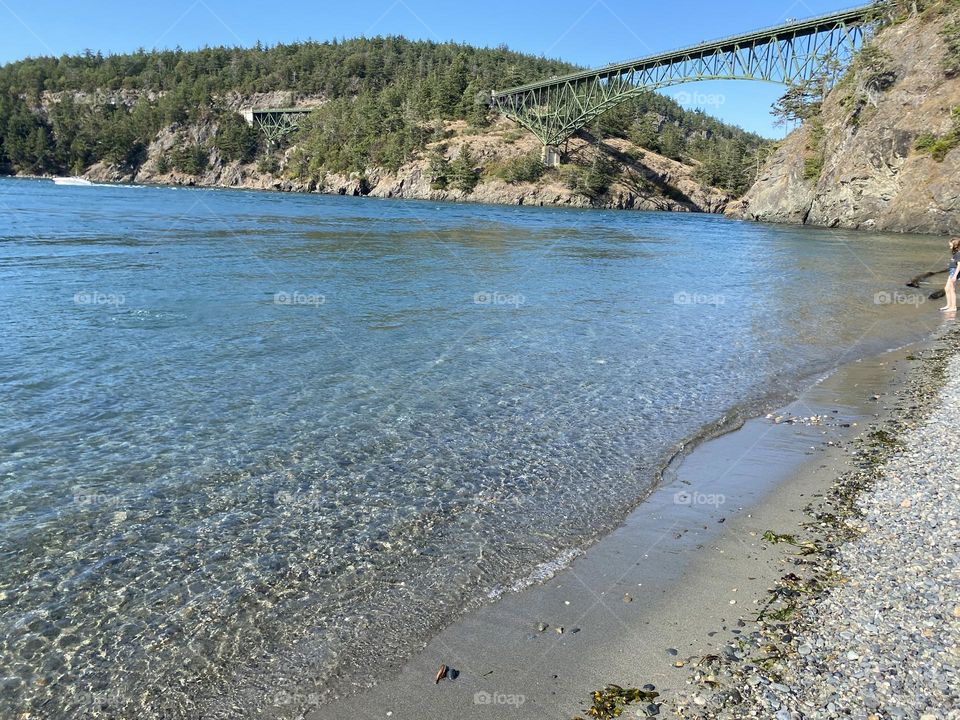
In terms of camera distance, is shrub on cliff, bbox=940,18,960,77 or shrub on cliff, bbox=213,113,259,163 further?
shrub on cliff, bbox=213,113,259,163

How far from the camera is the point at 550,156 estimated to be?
123m

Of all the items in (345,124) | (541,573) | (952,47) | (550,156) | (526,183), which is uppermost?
(345,124)

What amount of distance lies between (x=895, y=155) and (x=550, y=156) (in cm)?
7411

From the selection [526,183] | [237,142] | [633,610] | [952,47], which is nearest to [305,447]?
[633,610]

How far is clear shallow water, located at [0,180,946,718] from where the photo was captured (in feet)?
15.5

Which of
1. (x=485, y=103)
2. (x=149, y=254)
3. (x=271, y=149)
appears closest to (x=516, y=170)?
(x=485, y=103)

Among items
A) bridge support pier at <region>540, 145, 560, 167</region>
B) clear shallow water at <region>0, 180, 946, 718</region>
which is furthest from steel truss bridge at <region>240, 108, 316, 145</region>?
clear shallow water at <region>0, 180, 946, 718</region>

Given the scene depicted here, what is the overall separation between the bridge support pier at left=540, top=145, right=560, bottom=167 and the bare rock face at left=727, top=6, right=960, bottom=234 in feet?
191

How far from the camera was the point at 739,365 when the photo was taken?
42.3ft

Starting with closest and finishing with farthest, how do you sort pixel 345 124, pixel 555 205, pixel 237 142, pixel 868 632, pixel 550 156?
1. pixel 868 632
2. pixel 555 205
3. pixel 550 156
4. pixel 345 124
5. pixel 237 142

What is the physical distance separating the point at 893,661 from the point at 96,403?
32.7ft

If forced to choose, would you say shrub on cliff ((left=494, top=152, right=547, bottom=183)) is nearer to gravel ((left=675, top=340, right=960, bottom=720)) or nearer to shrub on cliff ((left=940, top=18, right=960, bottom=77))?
shrub on cliff ((left=940, top=18, right=960, bottom=77))

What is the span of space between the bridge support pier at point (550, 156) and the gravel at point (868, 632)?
122 meters

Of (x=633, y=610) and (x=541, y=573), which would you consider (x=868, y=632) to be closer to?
(x=633, y=610)
